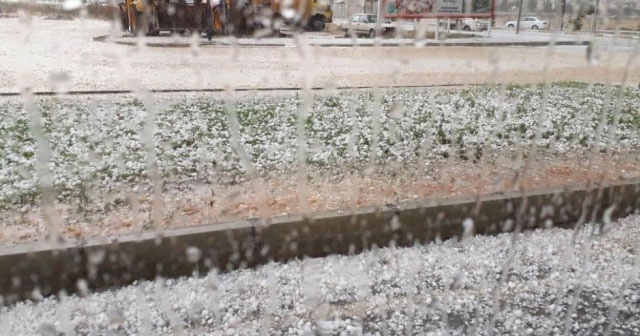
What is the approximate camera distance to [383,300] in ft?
7.25

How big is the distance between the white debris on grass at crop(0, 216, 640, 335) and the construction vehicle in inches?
522

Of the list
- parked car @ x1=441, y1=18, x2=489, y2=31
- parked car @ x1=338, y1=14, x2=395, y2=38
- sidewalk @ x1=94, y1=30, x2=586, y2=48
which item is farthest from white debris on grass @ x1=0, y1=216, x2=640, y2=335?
parked car @ x1=441, y1=18, x2=489, y2=31

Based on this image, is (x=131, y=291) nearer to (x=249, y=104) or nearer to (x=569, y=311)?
(x=569, y=311)

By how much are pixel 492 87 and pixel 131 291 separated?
559 centimetres

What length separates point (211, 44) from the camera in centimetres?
A: 1373

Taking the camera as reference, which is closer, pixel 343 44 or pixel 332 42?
pixel 343 44

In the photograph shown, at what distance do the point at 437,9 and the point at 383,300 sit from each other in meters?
14.2

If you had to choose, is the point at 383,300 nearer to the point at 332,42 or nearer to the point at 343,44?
the point at 343,44

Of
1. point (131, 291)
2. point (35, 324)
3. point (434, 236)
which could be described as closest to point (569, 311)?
point (434, 236)

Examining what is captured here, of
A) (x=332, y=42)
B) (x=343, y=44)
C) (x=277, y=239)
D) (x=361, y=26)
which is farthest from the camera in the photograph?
(x=361, y=26)

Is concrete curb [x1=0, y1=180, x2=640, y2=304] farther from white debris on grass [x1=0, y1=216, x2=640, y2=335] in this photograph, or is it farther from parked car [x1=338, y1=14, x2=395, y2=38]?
parked car [x1=338, y1=14, x2=395, y2=38]

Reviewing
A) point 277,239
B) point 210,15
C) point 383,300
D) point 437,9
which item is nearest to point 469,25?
point 437,9

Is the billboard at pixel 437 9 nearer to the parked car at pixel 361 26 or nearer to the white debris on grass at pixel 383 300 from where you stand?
the parked car at pixel 361 26

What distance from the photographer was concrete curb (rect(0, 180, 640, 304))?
2.17 metres
